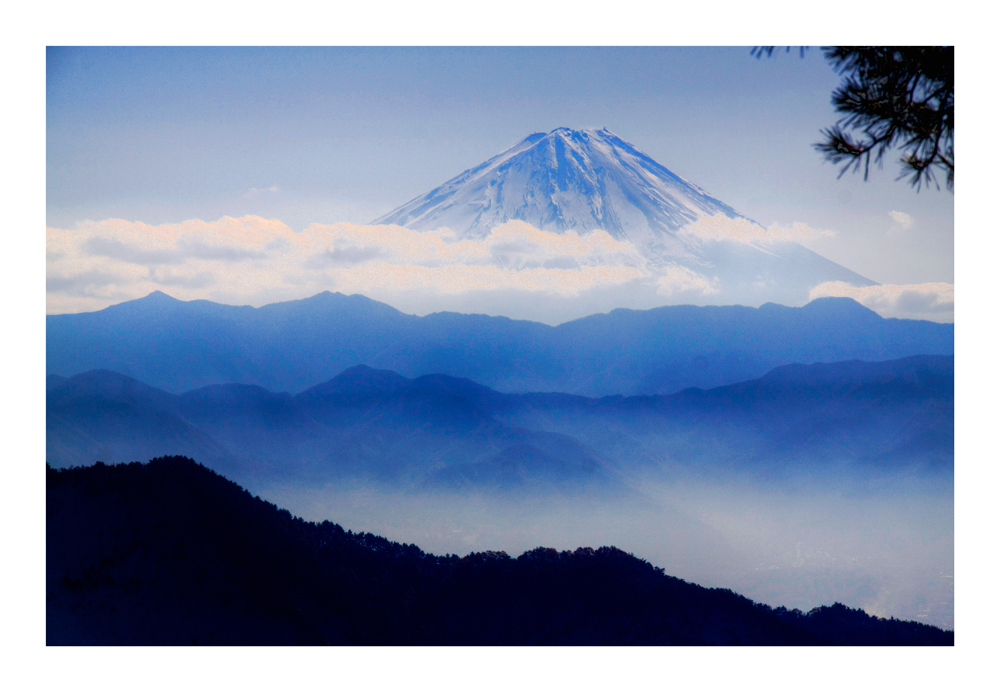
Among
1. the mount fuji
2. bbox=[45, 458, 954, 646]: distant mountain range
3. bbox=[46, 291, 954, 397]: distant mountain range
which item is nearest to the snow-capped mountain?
the mount fuji

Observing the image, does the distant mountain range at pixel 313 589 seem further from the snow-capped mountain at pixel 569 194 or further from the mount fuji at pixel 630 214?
the snow-capped mountain at pixel 569 194

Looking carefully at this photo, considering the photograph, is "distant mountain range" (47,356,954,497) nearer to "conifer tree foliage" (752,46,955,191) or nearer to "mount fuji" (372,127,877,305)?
"mount fuji" (372,127,877,305)

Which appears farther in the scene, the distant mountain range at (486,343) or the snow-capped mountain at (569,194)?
the snow-capped mountain at (569,194)

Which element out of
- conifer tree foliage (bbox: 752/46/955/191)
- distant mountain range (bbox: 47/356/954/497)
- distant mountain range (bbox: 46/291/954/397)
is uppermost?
conifer tree foliage (bbox: 752/46/955/191)

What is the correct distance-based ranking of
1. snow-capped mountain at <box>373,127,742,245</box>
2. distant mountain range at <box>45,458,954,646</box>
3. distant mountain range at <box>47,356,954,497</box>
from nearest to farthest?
distant mountain range at <box>45,458,954,646</box>, distant mountain range at <box>47,356,954,497</box>, snow-capped mountain at <box>373,127,742,245</box>

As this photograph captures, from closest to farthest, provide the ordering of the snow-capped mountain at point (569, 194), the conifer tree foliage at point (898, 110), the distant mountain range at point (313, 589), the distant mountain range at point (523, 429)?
the conifer tree foliage at point (898, 110) → the distant mountain range at point (313, 589) → the distant mountain range at point (523, 429) → the snow-capped mountain at point (569, 194)

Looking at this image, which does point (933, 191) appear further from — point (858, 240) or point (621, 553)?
point (621, 553)

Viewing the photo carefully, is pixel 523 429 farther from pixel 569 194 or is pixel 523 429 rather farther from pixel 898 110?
pixel 898 110

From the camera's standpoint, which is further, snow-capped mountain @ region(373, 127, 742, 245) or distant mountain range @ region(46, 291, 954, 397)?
snow-capped mountain @ region(373, 127, 742, 245)

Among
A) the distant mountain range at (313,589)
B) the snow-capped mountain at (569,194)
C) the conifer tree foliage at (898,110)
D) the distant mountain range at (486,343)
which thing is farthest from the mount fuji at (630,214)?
the distant mountain range at (313,589)
